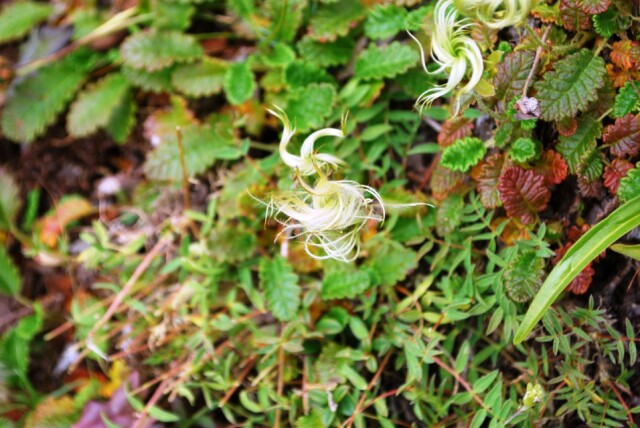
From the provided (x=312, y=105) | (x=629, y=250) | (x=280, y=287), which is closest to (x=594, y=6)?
(x=629, y=250)

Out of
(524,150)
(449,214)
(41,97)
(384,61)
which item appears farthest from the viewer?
(41,97)

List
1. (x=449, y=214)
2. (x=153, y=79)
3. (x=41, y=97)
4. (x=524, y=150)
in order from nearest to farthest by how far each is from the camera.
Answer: (x=524, y=150) → (x=449, y=214) → (x=153, y=79) → (x=41, y=97)

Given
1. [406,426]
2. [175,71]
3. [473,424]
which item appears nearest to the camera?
[473,424]

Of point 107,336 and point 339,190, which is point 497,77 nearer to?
point 339,190

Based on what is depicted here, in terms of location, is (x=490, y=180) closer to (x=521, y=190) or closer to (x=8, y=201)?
(x=521, y=190)

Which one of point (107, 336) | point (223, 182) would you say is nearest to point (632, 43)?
point (223, 182)

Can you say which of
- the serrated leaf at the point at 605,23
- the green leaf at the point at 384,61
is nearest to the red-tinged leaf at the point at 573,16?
the serrated leaf at the point at 605,23

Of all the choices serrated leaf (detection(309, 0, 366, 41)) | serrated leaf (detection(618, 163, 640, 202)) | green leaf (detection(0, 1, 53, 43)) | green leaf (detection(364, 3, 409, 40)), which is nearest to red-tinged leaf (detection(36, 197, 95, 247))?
green leaf (detection(0, 1, 53, 43))
